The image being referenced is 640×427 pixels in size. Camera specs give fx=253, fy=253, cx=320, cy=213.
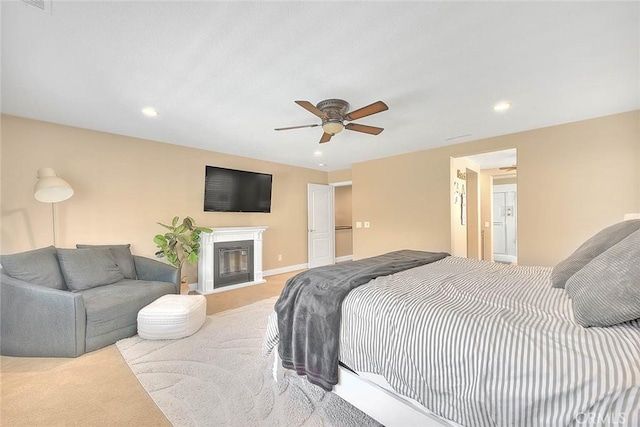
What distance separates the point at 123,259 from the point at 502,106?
4814mm

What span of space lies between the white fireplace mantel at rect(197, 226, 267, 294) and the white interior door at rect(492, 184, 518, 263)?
6095 mm

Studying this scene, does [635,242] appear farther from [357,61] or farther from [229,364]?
[229,364]

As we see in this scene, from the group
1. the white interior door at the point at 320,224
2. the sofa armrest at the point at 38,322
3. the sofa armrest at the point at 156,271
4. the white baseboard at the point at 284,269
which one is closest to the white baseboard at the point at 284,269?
the white baseboard at the point at 284,269

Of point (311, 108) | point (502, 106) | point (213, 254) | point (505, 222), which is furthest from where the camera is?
point (505, 222)

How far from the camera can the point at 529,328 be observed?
1.05m

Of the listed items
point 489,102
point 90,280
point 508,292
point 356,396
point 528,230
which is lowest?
point 356,396

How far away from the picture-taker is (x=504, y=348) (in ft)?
3.28

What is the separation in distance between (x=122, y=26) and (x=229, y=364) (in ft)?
8.30

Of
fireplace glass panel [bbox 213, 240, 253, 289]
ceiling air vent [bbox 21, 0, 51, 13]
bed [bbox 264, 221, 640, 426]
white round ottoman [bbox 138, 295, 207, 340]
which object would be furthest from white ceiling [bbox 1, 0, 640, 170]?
fireplace glass panel [bbox 213, 240, 253, 289]

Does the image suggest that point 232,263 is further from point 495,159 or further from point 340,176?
point 495,159

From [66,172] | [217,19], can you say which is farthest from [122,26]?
[66,172]

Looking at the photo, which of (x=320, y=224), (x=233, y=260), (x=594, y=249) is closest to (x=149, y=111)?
(x=233, y=260)

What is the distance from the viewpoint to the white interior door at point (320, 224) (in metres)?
6.18

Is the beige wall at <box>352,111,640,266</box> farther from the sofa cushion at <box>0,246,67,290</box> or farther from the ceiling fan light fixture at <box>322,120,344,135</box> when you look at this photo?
the sofa cushion at <box>0,246,67,290</box>
